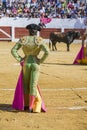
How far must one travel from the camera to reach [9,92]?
750cm

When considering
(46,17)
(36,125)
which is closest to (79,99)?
(36,125)

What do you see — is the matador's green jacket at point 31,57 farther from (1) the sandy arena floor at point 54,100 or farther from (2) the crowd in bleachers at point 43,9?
(2) the crowd in bleachers at point 43,9

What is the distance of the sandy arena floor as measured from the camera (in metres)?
5.32

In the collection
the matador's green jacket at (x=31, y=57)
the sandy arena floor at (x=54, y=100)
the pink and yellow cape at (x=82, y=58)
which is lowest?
the pink and yellow cape at (x=82, y=58)

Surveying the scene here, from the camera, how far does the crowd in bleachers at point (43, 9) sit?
76.2 feet

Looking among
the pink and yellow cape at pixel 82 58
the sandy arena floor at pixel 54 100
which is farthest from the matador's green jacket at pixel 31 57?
the pink and yellow cape at pixel 82 58

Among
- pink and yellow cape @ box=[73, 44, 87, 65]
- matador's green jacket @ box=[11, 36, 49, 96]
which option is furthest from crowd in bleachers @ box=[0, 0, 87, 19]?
matador's green jacket @ box=[11, 36, 49, 96]

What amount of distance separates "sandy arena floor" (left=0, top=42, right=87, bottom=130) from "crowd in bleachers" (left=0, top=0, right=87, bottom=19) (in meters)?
12.1

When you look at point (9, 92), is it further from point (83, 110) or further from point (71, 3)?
point (71, 3)

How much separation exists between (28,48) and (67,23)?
56.0 ft

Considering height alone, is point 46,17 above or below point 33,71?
below

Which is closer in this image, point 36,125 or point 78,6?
point 36,125

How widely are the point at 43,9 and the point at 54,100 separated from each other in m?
17.3

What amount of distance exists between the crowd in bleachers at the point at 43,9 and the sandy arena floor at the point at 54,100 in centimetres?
1214
